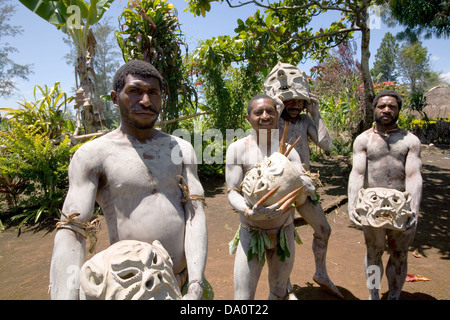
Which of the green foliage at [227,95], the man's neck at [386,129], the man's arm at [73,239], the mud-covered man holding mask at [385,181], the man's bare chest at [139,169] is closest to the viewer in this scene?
the man's arm at [73,239]

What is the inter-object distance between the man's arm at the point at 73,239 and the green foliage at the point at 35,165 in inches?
207

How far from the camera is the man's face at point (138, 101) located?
1571mm

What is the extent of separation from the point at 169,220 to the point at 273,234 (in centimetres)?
103

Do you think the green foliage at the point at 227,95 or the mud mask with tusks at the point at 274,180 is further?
the green foliage at the point at 227,95

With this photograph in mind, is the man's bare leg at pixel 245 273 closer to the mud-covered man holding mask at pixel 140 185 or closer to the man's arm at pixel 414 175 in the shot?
the mud-covered man holding mask at pixel 140 185

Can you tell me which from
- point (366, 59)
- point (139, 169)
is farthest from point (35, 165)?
point (366, 59)

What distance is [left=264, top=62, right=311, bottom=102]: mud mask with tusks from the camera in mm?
2974

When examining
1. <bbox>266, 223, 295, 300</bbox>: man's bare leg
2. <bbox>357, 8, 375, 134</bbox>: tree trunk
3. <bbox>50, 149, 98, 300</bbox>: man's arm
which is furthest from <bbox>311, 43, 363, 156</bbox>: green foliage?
<bbox>50, 149, 98, 300</bbox>: man's arm

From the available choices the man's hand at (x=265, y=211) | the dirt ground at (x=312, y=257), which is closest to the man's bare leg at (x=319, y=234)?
the dirt ground at (x=312, y=257)

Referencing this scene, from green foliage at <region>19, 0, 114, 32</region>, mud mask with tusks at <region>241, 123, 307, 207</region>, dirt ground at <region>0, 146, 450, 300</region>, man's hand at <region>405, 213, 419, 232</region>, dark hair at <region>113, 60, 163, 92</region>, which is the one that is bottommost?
dirt ground at <region>0, 146, 450, 300</region>

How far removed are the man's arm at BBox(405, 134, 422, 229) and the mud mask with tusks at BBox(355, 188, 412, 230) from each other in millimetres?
117

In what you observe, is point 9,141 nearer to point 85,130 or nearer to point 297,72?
point 85,130

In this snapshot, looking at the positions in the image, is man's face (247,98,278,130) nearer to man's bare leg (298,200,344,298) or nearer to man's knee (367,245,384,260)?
man's bare leg (298,200,344,298)

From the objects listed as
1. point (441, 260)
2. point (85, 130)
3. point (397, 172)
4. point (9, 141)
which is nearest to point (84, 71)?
point (85, 130)
